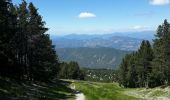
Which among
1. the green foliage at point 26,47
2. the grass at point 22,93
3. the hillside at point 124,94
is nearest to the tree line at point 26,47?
the green foliage at point 26,47

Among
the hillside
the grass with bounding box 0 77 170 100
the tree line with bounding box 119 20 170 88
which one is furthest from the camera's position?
the tree line with bounding box 119 20 170 88

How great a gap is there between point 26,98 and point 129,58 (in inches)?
3653

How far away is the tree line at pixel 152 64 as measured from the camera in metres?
77.2

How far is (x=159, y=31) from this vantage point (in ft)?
256

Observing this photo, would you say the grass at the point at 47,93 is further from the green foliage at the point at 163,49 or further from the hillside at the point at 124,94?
the green foliage at the point at 163,49

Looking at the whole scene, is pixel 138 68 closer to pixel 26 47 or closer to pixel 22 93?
pixel 26 47

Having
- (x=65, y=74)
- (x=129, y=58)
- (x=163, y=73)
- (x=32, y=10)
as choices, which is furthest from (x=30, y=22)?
(x=65, y=74)

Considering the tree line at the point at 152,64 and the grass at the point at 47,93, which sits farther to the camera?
the tree line at the point at 152,64

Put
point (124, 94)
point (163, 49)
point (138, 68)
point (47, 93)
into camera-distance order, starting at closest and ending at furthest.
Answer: point (47, 93) < point (124, 94) < point (163, 49) < point (138, 68)

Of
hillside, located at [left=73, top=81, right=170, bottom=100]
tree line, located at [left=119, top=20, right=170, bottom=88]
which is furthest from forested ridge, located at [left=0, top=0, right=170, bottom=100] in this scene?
hillside, located at [left=73, top=81, right=170, bottom=100]

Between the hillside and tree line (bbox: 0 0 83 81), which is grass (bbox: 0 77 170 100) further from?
tree line (bbox: 0 0 83 81)

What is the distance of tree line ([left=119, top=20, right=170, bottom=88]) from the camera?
7719 cm

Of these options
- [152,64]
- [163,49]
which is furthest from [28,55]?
[152,64]

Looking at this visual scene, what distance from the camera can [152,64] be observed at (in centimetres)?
8819
